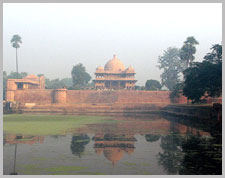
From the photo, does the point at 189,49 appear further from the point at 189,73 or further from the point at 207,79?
the point at 207,79

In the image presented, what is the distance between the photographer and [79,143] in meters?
11.8

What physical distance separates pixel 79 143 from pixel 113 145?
1.50 m

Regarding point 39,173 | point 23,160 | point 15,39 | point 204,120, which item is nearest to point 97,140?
Result: point 23,160

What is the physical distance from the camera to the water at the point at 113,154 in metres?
7.80

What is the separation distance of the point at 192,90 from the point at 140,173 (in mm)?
14741

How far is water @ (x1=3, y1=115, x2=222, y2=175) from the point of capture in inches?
307

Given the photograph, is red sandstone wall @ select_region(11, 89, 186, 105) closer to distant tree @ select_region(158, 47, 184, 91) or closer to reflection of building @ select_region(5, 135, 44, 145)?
distant tree @ select_region(158, 47, 184, 91)

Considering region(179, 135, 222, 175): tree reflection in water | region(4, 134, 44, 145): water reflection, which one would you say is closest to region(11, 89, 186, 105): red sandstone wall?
Result: region(4, 134, 44, 145): water reflection

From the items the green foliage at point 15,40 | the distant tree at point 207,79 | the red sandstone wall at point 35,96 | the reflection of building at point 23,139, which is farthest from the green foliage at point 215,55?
the green foliage at point 15,40

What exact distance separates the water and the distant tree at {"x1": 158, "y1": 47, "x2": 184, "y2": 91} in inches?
1521

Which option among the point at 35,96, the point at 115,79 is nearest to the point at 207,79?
the point at 35,96

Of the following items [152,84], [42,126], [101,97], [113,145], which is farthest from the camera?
[152,84]

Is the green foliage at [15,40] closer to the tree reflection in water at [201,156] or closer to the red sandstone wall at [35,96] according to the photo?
the red sandstone wall at [35,96]

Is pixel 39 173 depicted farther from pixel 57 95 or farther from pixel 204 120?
pixel 57 95
